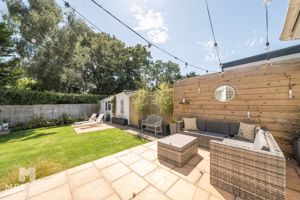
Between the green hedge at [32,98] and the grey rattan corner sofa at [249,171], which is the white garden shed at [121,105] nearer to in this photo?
the green hedge at [32,98]

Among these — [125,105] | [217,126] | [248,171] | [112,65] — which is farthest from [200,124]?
[112,65]

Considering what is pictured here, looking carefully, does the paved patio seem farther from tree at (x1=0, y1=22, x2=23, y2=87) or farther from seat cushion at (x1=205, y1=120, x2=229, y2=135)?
tree at (x1=0, y1=22, x2=23, y2=87)

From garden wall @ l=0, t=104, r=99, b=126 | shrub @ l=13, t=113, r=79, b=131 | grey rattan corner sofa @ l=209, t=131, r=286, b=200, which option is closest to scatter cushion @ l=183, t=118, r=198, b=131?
grey rattan corner sofa @ l=209, t=131, r=286, b=200

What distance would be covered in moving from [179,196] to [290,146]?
3404mm

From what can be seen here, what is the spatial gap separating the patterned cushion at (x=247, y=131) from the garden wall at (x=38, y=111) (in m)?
12.4

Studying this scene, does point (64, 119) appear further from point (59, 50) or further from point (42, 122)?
point (59, 50)

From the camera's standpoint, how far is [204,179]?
2586 mm

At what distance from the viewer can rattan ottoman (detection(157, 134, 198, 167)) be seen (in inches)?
122

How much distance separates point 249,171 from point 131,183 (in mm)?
1964

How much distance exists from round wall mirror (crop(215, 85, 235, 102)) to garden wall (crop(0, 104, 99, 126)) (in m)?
A: 11.7

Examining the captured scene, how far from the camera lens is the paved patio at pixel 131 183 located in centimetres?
216

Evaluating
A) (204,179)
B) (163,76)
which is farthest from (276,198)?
(163,76)

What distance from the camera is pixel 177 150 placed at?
3090 mm

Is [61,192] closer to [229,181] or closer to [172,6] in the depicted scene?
[229,181]
